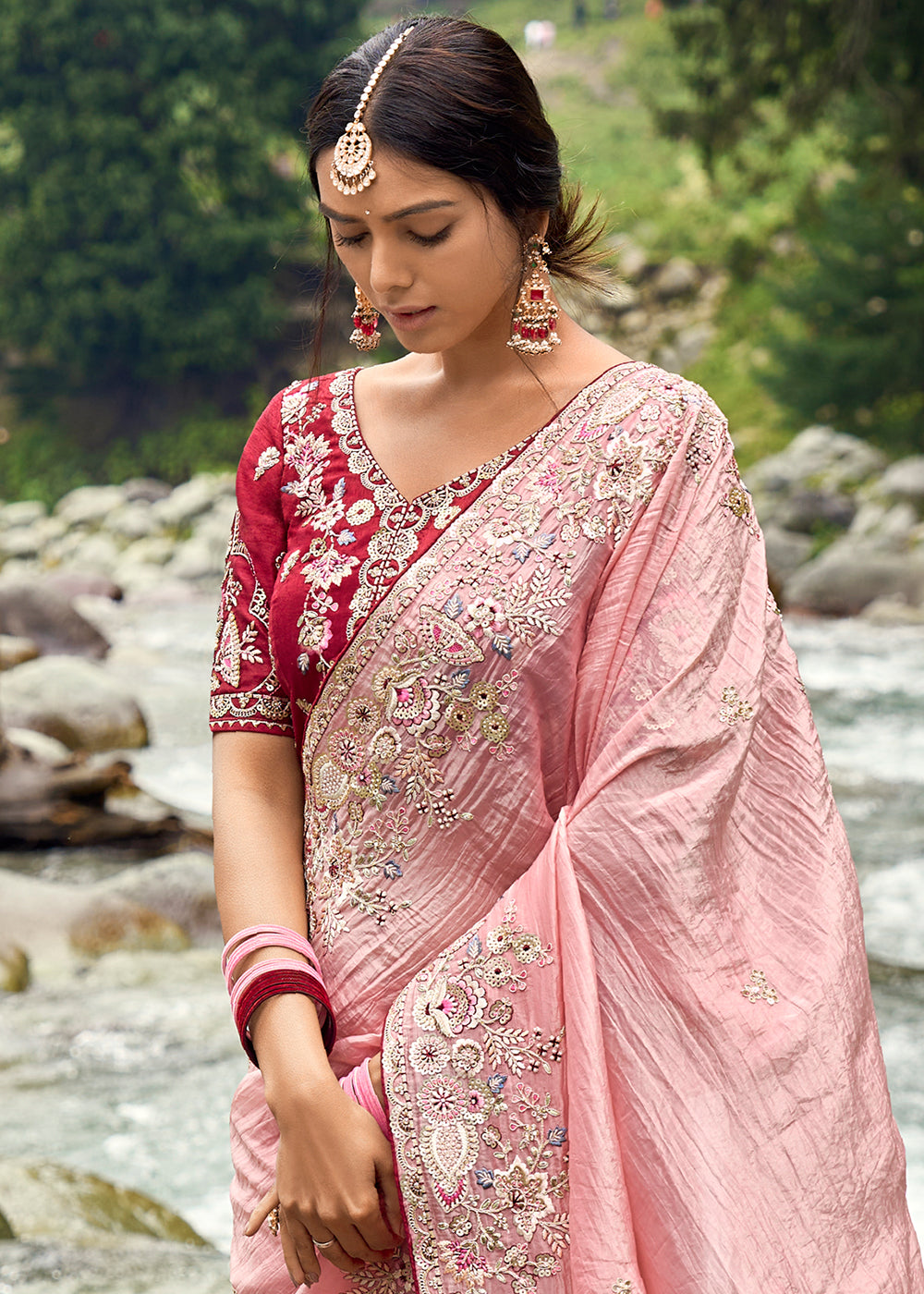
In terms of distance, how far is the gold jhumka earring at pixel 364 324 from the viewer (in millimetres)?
1527

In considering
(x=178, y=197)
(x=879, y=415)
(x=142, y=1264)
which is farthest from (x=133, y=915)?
(x=178, y=197)

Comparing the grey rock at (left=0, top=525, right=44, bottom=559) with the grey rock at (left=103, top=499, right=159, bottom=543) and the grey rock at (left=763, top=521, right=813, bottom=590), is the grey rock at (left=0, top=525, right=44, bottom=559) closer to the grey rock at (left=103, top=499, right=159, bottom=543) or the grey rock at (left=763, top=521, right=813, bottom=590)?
the grey rock at (left=103, top=499, right=159, bottom=543)

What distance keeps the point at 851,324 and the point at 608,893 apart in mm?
13890

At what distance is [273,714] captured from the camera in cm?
147

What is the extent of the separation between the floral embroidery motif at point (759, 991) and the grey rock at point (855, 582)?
10108 mm

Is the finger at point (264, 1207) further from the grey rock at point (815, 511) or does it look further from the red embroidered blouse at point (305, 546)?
the grey rock at point (815, 511)

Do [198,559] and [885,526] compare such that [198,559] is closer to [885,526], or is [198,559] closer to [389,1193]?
[885,526]

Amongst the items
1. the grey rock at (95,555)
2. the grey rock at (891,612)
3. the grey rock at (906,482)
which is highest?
the grey rock at (95,555)

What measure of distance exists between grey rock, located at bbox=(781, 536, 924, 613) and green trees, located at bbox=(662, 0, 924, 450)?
274cm

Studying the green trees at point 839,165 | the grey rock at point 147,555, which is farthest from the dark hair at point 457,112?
the grey rock at point 147,555

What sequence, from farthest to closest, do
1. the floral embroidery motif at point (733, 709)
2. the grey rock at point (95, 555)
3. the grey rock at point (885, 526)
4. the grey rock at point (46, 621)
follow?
the grey rock at point (95, 555)
the grey rock at point (885, 526)
the grey rock at point (46, 621)
the floral embroidery motif at point (733, 709)

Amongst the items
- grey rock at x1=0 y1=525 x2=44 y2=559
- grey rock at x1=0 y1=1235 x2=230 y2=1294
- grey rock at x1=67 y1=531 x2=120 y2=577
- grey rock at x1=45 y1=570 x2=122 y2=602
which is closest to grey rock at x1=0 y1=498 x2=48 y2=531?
grey rock at x1=0 y1=525 x2=44 y2=559

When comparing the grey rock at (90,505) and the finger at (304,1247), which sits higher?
the grey rock at (90,505)

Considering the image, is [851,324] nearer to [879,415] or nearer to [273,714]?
[879,415]
